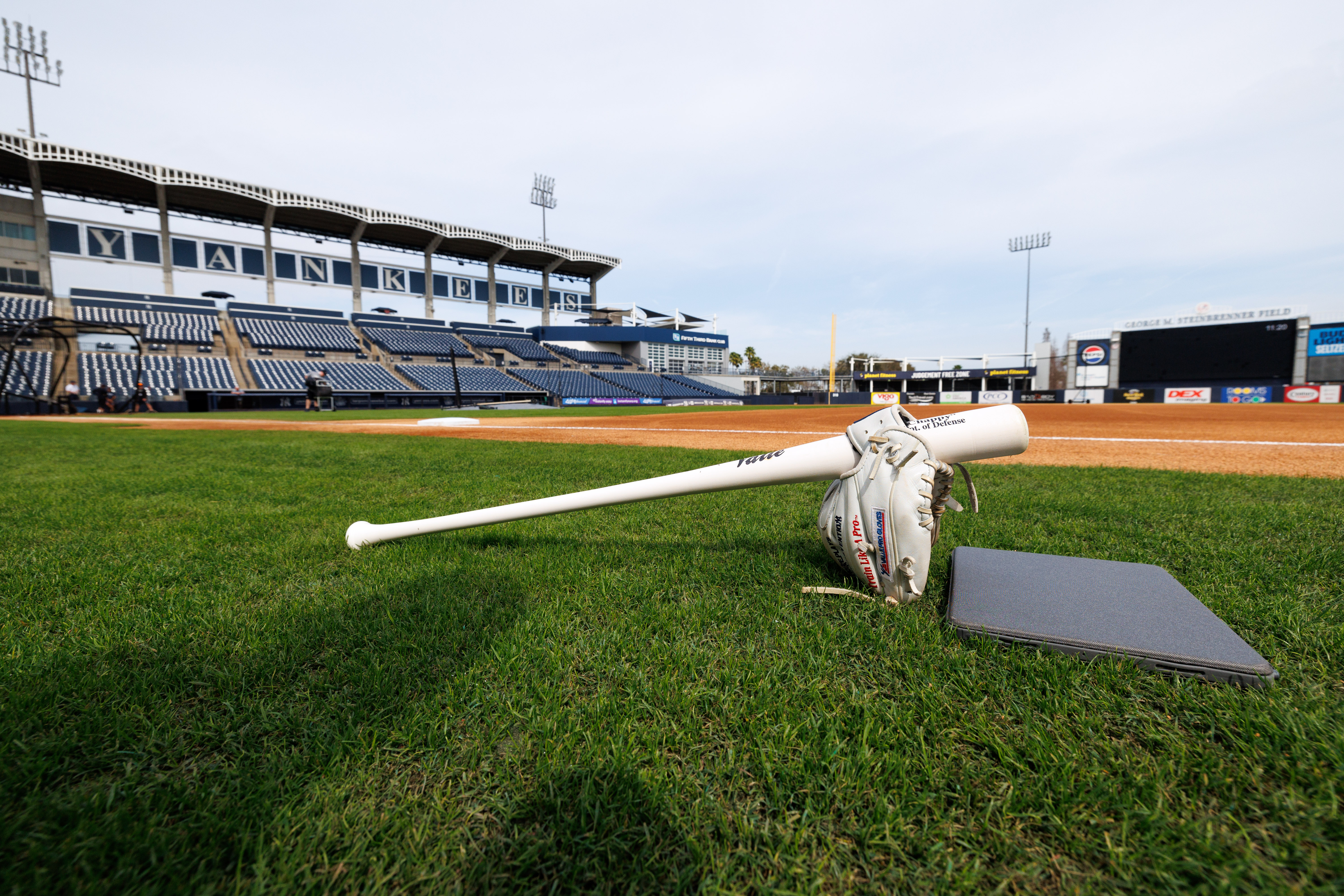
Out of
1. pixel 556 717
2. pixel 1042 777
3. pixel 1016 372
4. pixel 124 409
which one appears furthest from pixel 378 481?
pixel 1016 372

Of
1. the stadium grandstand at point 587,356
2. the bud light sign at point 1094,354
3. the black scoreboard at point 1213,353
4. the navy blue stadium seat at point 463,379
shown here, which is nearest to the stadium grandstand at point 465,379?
the navy blue stadium seat at point 463,379

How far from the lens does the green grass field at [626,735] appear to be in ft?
2.56

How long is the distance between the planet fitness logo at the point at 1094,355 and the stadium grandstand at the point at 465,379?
35374mm

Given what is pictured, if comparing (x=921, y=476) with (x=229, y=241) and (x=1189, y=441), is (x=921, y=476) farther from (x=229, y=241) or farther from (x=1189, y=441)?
(x=229, y=241)

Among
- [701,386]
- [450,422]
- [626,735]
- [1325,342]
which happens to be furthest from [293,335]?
[1325,342]

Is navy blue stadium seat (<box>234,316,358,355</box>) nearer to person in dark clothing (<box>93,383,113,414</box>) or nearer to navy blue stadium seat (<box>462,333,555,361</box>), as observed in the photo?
navy blue stadium seat (<box>462,333,555,361</box>)

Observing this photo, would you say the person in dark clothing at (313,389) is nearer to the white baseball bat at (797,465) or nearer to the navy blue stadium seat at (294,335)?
the navy blue stadium seat at (294,335)

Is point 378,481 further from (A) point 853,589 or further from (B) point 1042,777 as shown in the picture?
(B) point 1042,777

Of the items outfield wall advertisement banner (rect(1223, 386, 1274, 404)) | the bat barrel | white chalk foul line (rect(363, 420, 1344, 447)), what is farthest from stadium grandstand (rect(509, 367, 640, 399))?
outfield wall advertisement banner (rect(1223, 386, 1274, 404))

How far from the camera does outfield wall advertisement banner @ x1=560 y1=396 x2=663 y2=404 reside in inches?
1299

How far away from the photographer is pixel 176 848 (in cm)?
80

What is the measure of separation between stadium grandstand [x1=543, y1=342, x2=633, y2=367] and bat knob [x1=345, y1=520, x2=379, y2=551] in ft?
129

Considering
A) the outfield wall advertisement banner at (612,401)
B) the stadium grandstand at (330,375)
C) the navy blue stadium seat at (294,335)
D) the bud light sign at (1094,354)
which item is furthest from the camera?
the bud light sign at (1094,354)

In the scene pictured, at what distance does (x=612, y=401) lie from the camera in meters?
34.7
